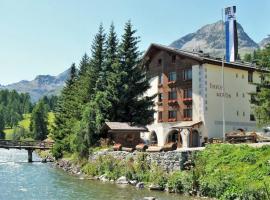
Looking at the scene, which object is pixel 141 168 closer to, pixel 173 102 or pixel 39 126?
pixel 173 102

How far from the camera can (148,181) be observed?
3056cm

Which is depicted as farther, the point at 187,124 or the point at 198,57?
the point at 187,124

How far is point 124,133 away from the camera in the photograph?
44.0m

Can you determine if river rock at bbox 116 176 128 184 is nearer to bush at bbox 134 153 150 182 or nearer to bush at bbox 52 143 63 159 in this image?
bush at bbox 134 153 150 182

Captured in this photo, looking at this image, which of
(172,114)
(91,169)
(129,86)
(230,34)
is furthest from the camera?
(172,114)

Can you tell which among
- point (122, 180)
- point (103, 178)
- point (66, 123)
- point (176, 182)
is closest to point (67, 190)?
point (122, 180)

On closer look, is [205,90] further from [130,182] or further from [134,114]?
[130,182]

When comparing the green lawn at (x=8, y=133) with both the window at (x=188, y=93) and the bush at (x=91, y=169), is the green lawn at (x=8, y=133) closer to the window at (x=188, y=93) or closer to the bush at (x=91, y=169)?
the window at (x=188, y=93)

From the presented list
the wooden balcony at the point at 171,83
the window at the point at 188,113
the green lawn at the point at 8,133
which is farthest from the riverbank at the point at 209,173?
the green lawn at the point at 8,133

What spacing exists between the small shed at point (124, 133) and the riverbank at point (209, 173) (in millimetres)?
7139

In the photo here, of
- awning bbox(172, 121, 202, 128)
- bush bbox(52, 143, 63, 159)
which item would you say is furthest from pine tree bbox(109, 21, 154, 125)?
bush bbox(52, 143, 63, 159)

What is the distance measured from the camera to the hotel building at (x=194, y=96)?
5228 cm

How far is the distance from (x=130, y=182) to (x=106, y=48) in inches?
1196

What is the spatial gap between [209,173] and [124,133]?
1870 centimetres
